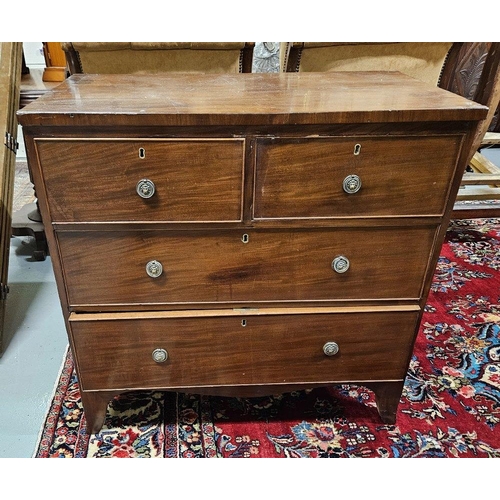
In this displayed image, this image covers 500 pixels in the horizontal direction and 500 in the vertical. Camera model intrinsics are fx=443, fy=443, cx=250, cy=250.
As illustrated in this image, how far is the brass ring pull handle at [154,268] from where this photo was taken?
3.61 feet

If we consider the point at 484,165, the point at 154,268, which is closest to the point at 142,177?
the point at 154,268

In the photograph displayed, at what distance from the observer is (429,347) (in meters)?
1.74

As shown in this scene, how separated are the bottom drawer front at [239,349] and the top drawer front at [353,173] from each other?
0.31m

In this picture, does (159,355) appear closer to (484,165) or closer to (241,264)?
(241,264)

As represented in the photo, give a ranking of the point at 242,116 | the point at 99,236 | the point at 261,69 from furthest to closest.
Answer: the point at 261,69
the point at 99,236
the point at 242,116

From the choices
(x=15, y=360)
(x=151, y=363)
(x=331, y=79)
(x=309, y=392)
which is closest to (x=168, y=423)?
(x=151, y=363)

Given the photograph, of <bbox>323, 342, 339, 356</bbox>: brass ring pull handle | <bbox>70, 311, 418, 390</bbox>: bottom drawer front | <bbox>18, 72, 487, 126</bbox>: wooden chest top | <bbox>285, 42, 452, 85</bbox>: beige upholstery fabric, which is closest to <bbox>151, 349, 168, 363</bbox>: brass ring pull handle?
<bbox>70, 311, 418, 390</bbox>: bottom drawer front

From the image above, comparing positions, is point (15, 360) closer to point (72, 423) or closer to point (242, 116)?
point (72, 423)

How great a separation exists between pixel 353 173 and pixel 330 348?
1.65 feet

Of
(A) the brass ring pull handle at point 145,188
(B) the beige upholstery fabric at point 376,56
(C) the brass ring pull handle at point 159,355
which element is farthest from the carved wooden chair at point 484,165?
(C) the brass ring pull handle at point 159,355

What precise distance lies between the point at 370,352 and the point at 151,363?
2.05ft

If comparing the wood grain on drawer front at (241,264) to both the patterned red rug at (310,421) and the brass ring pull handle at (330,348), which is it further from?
the patterned red rug at (310,421)

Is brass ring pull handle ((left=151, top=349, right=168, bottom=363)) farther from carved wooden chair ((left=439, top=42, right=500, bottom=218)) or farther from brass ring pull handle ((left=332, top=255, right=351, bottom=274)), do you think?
carved wooden chair ((left=439, top=42, right=500, bottom=218))

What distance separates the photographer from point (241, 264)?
1123 mm
